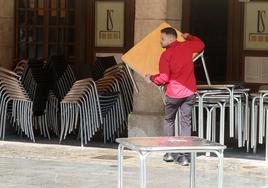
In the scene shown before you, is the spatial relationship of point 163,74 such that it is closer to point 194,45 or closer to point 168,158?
point 194,45

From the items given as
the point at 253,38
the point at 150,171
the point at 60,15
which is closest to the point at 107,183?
the point at 150,171

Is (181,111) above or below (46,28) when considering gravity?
below

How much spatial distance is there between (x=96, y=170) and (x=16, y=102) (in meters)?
3.33

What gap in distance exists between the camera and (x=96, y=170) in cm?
1062

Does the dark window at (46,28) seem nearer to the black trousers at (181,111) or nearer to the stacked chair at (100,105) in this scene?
the stacked chair at (100,105)

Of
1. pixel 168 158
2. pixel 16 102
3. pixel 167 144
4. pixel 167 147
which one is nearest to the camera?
pixel 167 147

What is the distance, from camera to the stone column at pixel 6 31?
1484 centimetres

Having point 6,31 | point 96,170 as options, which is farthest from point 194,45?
point 6,31

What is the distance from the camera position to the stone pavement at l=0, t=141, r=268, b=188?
9695 millimetres

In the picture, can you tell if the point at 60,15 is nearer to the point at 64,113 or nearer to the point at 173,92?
the point at 64,113

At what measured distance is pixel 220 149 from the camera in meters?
6.65

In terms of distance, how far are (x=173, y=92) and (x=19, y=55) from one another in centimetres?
748

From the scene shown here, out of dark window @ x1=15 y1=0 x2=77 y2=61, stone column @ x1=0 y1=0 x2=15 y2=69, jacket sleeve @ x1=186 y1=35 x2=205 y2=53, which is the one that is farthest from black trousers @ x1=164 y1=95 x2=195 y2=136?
dark window @ x1=15 y1=0 x2=77 y2=61

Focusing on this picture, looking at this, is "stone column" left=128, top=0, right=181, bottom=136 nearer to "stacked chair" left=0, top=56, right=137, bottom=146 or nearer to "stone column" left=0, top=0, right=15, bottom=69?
"stacked chair" left=0, top=56, right=137, bottom=146
